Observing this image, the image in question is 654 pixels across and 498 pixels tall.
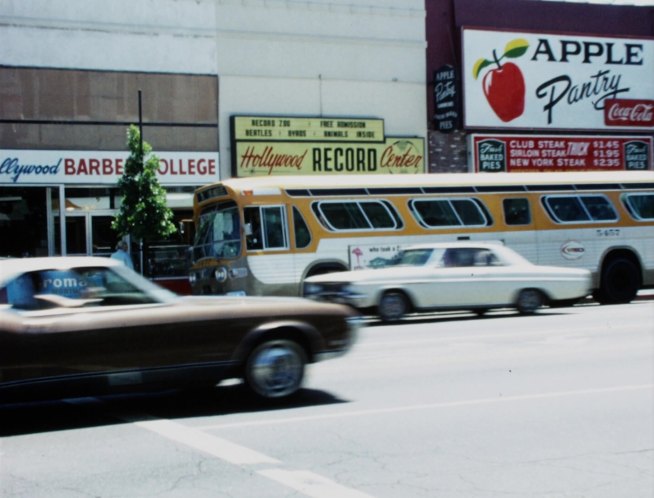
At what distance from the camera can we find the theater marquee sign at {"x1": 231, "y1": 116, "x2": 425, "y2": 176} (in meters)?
25.5

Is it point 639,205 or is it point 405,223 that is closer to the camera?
point 405,223

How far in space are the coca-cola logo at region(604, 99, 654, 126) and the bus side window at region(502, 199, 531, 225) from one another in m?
11.1

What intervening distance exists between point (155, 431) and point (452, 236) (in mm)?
12593

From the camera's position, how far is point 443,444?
689 centimetres

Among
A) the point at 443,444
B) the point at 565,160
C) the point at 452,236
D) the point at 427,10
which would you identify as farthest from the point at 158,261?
the point at 443,444

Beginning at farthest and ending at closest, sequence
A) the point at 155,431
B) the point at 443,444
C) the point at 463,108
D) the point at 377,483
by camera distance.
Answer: the point at 463,108 → the point at 155,431 → the point at 443,444 → the point at 377,483

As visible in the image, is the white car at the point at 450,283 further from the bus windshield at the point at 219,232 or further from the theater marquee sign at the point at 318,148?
the theater marquee sign at the point at 318,148

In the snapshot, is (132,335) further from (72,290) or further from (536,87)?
(536,87)

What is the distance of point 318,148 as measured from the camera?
26.2 metres

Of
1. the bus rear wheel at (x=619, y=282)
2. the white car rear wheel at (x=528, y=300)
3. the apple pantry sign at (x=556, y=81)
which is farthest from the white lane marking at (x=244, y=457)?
the apple pantry sign at (x=556, y=81)

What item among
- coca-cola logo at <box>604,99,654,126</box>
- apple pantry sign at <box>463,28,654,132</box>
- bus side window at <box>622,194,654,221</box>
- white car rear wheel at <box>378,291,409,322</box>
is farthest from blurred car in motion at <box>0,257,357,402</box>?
coca-cola logo at <box>604,99,654,126</box>

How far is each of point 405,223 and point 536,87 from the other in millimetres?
11935

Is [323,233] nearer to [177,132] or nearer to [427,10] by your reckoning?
[177,132]

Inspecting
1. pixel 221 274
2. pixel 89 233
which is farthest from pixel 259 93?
pixel 221 274
